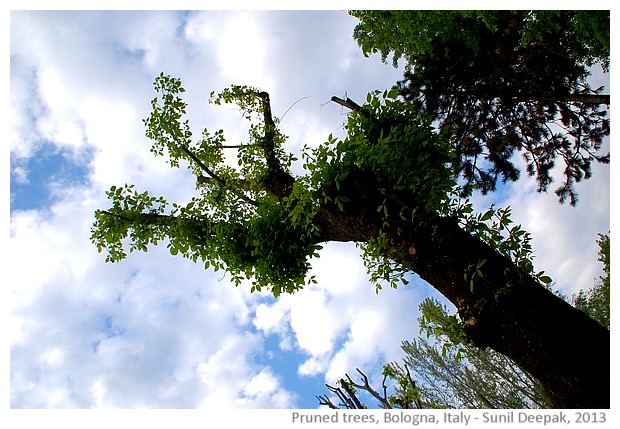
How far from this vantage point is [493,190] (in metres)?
6.99

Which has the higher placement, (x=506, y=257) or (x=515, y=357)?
(x=506, y=257)

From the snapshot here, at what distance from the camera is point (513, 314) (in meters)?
2.42

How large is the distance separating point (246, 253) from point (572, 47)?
5669mm

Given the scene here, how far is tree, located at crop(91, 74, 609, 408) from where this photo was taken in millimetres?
2309

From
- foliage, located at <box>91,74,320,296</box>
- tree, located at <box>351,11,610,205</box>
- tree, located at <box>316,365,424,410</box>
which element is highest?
tree, located at <box>351,11,610,205</box>

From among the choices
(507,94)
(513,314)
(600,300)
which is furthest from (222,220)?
(600,300)

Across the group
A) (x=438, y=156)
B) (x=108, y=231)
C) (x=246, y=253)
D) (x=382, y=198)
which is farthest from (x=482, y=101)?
(x=108, y=231)

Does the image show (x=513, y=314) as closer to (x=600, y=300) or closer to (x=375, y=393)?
(x=375, y=393)

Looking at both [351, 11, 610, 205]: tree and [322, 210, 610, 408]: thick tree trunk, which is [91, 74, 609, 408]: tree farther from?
[351, 11, 610, 205]: tree

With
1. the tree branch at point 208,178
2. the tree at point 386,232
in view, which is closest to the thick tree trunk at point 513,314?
the tree at point 386,232

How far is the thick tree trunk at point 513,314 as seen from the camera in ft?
7.13

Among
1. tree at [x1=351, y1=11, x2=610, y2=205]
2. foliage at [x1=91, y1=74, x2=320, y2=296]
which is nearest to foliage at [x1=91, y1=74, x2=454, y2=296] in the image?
foliage at [x1=91, y1=74, x2=320, y2=296]

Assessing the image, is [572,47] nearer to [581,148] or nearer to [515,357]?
[581,148]

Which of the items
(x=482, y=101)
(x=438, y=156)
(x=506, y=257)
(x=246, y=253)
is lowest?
(x=506, y=257)
